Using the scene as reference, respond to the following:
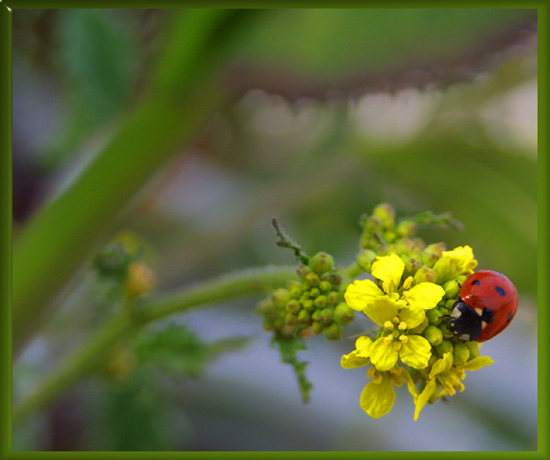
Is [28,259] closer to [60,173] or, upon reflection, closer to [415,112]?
[60,173]

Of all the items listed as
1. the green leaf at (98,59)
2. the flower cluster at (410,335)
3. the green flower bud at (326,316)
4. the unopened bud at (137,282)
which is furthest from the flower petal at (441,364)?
the green leaf at (98,59)

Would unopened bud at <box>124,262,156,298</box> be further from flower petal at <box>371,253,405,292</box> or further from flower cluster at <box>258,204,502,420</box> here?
flower petal at <box>371,253,405,292</box>

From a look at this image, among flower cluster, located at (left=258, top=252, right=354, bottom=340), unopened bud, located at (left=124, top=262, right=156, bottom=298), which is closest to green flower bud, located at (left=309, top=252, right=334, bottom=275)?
flower cluster, located at (left=258, top=252, right=354, bottom=340)

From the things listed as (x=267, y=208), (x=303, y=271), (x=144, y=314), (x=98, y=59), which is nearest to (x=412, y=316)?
(x=303, y=271)

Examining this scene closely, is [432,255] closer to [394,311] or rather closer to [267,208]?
[394,311]

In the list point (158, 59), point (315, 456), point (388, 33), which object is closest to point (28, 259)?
point (158, 59)

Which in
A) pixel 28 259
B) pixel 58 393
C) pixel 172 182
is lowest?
pixel 58 393
